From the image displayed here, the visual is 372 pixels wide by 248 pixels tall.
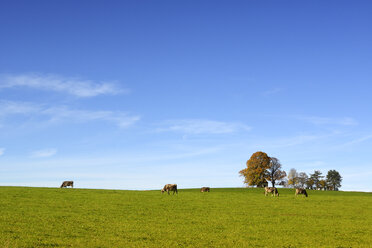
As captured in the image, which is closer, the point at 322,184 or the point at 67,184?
the point at 67,184

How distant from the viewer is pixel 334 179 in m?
163

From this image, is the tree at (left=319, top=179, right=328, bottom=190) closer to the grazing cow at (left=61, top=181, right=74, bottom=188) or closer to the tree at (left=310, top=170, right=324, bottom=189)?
the tree at (left=310, top=170, right=324, bottom=189)

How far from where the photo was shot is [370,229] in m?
24.8

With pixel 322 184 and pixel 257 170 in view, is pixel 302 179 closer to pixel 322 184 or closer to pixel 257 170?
pixel 322 184

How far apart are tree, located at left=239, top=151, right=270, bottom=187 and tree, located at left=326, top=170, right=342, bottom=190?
7949 cm

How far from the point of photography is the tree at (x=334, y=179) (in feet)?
529

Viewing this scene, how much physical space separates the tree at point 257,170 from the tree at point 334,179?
79.5 m

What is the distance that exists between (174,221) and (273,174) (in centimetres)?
8051

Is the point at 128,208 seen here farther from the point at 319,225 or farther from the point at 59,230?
the point at 319,225

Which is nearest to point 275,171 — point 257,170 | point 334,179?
point 257,170

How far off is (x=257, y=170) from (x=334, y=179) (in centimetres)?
8458

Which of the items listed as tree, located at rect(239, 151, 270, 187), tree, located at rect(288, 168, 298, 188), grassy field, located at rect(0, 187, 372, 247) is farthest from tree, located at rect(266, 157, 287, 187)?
grassy field, located at rect(0, 187, 372, 247)

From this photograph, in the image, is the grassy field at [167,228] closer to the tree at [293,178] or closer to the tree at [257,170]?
the tree at [257,170]

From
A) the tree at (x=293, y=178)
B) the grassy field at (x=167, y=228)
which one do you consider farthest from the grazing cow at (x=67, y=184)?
the tree at (x=293, y=178)
